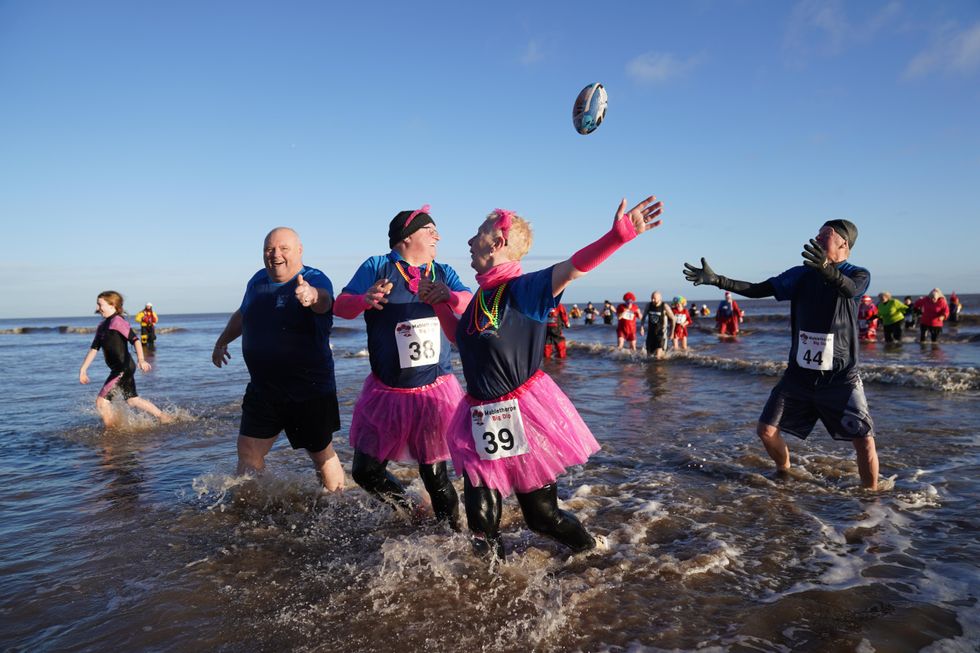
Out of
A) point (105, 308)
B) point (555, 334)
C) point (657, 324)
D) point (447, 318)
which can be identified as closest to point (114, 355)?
point (105, 308)

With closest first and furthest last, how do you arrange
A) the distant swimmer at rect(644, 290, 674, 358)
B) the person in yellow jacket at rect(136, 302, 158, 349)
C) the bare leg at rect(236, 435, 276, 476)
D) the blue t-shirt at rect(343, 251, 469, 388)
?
the blue t-shirt at rect(343, 251, 469, 388), the bare leg at rect(236, 435, 276, 476), the distant swimmer at rect(644, 290, 674, 358), the person in yellow jacket at rect(136, 302, 158, 349)

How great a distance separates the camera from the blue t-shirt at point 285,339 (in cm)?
401

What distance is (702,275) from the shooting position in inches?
187

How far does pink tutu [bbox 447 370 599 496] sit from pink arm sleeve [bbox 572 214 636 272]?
0.72m

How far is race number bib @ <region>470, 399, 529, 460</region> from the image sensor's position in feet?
9.53

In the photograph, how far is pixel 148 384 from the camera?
1418cm

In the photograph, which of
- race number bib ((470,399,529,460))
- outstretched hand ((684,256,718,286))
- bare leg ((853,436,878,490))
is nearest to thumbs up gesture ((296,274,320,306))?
race number bib ((470,399,529,460))

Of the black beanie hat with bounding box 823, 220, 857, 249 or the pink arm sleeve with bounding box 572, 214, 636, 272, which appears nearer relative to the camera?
the pink arm sleeve with bounding box 572, 214, 636, 272

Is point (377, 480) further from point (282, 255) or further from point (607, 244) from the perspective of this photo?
point (607, 244)

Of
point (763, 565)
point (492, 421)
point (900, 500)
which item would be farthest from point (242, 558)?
point (900, 500)

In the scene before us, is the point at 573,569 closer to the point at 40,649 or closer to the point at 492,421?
the point at 492,421

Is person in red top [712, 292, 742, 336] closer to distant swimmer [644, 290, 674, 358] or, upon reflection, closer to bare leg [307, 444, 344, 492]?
distant swimmer [644, 290, 674, 358]

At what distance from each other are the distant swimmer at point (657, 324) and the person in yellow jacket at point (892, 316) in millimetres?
8183

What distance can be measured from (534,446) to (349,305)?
1.42m
